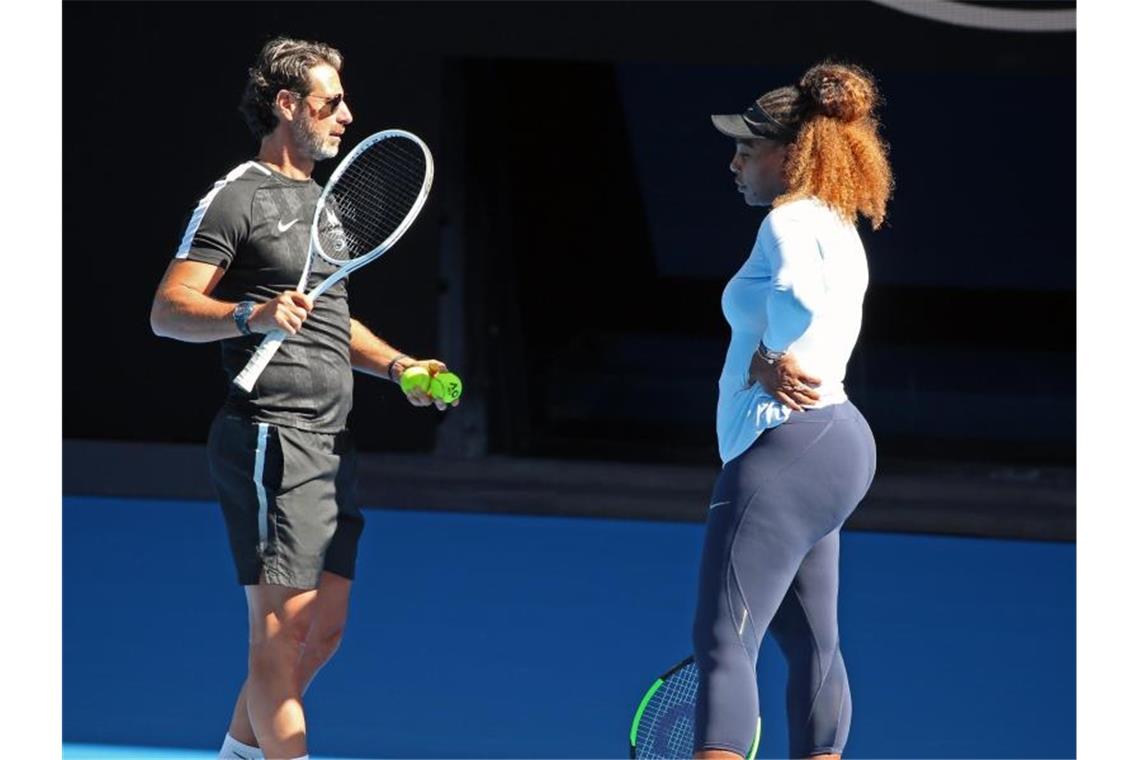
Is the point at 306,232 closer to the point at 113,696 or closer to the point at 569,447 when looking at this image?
the point at 113,696

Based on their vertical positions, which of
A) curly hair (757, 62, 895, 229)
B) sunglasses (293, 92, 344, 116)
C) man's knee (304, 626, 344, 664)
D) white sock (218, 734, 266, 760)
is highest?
sunglasses (293, 92, 344, 116)

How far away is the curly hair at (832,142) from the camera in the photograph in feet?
9.13

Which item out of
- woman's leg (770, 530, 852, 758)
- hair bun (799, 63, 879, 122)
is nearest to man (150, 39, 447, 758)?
woman's leg (770, 530, 852, 758)

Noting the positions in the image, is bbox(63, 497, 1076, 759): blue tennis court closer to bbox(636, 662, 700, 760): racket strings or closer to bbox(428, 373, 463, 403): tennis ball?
bbox(636, 662, 700, 760): racket strings

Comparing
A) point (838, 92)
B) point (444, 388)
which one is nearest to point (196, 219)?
point (444, 388)

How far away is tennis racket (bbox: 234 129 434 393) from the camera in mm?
2941

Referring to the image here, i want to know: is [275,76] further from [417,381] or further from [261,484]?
[261,484]

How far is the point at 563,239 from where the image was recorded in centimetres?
702

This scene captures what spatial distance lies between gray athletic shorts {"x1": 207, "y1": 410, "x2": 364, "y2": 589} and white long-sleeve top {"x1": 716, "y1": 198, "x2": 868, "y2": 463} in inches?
27.5

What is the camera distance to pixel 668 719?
3.06 meters

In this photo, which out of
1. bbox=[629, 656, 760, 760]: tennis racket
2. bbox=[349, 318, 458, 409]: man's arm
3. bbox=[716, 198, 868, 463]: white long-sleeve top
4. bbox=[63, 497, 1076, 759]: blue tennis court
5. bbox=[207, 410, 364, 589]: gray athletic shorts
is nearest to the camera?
bbox=[716, 198, 868, 463]: white long-sleeve top

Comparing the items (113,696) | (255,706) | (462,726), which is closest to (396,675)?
(462,726)

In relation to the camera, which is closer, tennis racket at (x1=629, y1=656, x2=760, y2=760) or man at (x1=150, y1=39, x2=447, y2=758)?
man at (x1=150, y1=39, x2=447, y2=758)

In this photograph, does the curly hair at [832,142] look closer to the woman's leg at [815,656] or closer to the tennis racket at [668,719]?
the woman's leg at [815,656]
